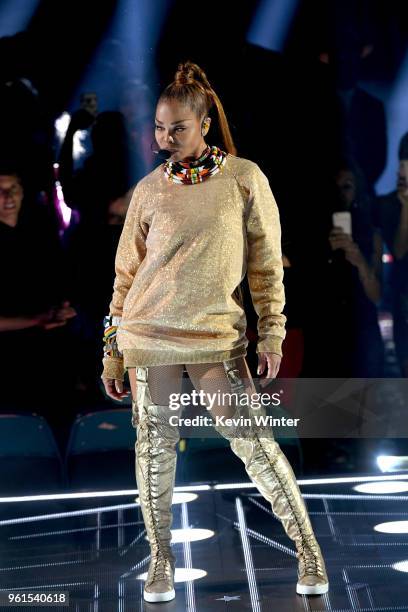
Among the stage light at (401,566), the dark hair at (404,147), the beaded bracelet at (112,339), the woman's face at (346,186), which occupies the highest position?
the dark hair at (404,147)

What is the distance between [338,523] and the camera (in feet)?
10.3

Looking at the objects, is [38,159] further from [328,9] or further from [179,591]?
[179,591]

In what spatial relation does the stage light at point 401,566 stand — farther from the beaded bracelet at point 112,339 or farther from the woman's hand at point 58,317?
the woman's hand at point 58,317

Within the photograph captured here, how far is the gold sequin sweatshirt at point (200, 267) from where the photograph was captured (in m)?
2.46

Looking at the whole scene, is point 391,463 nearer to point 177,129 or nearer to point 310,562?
point 310,562

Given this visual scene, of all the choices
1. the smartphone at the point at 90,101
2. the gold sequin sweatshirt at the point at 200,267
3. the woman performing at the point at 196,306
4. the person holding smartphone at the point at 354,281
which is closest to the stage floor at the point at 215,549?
the woman performing at the point at 196,306

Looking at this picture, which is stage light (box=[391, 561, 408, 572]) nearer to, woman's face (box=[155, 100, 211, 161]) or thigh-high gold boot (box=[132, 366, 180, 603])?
thigh-high gold boot (box=[132, 366, 180, 603])

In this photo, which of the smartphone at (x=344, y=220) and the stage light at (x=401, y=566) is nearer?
the stage light at (x=401, y=566)

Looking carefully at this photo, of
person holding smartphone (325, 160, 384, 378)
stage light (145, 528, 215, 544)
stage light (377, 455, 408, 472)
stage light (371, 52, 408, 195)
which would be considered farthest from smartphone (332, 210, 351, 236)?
stage light (145, 528, 215, 544)

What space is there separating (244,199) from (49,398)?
1574 millimetres

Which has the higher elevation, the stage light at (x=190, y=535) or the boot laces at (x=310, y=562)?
the stage light at (x=190, y=535)

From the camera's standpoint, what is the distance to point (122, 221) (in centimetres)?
367

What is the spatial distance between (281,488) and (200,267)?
589 mm

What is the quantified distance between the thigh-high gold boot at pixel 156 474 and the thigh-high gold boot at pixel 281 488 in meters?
0.16
